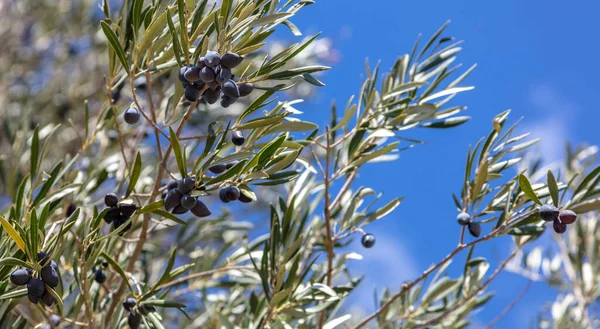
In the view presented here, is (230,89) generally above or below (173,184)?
above

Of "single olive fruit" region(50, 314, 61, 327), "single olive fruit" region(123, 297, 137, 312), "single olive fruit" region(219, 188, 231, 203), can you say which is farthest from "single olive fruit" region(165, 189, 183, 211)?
"single olive fruit" region(50, 314, 61, 327)

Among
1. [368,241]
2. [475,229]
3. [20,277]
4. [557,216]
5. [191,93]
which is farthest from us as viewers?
[368,241]

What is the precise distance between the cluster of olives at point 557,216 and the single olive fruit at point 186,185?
0.77m

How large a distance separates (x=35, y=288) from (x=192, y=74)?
1.67 ft

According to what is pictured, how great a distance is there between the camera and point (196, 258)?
2688 mm

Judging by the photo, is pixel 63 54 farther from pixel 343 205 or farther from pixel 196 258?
pixel 343 205

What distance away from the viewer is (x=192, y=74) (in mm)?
1370

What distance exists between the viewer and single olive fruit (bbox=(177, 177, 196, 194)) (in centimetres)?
142

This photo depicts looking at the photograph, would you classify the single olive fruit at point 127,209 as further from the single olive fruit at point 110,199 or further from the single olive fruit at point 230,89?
the single olive fruit at point 230,89

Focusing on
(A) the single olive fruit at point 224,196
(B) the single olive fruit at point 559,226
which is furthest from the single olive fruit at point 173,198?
(B) the single olive fruit at point 559,226

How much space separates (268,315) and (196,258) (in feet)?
3.14

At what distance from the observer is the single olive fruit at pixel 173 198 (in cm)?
142

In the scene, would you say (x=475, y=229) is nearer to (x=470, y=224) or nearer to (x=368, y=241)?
(x=470, y=224)

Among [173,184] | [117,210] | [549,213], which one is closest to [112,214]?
[117,210]
